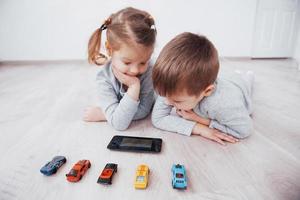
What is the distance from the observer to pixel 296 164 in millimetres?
706

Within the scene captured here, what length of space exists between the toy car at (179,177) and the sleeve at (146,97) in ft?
1.18

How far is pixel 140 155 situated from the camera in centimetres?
75

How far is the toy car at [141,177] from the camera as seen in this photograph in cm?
61

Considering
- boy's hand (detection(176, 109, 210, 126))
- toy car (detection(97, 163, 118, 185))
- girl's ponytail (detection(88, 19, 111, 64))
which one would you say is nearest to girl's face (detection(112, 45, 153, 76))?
girl's ponytail (detection(88, 19, 111, 64))

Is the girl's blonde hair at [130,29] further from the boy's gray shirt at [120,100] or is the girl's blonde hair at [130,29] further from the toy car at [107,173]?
the toy car at [107,173]

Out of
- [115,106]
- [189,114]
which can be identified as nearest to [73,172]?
[115,106]

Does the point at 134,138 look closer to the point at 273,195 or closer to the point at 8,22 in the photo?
Answer: the point at 273,195

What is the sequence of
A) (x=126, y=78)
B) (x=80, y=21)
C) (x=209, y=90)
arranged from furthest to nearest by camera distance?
1. (x=80, y=21)
2. (x=126, y=78)
3. (x=209, y=90)

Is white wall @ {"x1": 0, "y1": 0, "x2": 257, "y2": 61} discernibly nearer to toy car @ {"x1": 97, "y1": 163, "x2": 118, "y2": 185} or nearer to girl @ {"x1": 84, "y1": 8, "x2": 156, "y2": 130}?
girl @ {"x1": 84, "y1": 8, "x2": 156, "y2": 130}

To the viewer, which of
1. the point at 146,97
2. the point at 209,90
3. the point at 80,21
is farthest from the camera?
the point at 80,21

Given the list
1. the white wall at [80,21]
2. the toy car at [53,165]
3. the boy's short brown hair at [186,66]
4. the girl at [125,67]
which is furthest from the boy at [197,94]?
the white wall at [80,21]

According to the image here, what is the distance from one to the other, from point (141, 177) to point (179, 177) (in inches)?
3.7

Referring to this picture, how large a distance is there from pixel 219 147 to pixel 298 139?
286 millimetres

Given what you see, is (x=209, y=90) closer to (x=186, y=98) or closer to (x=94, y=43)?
(x=186, y=98)
